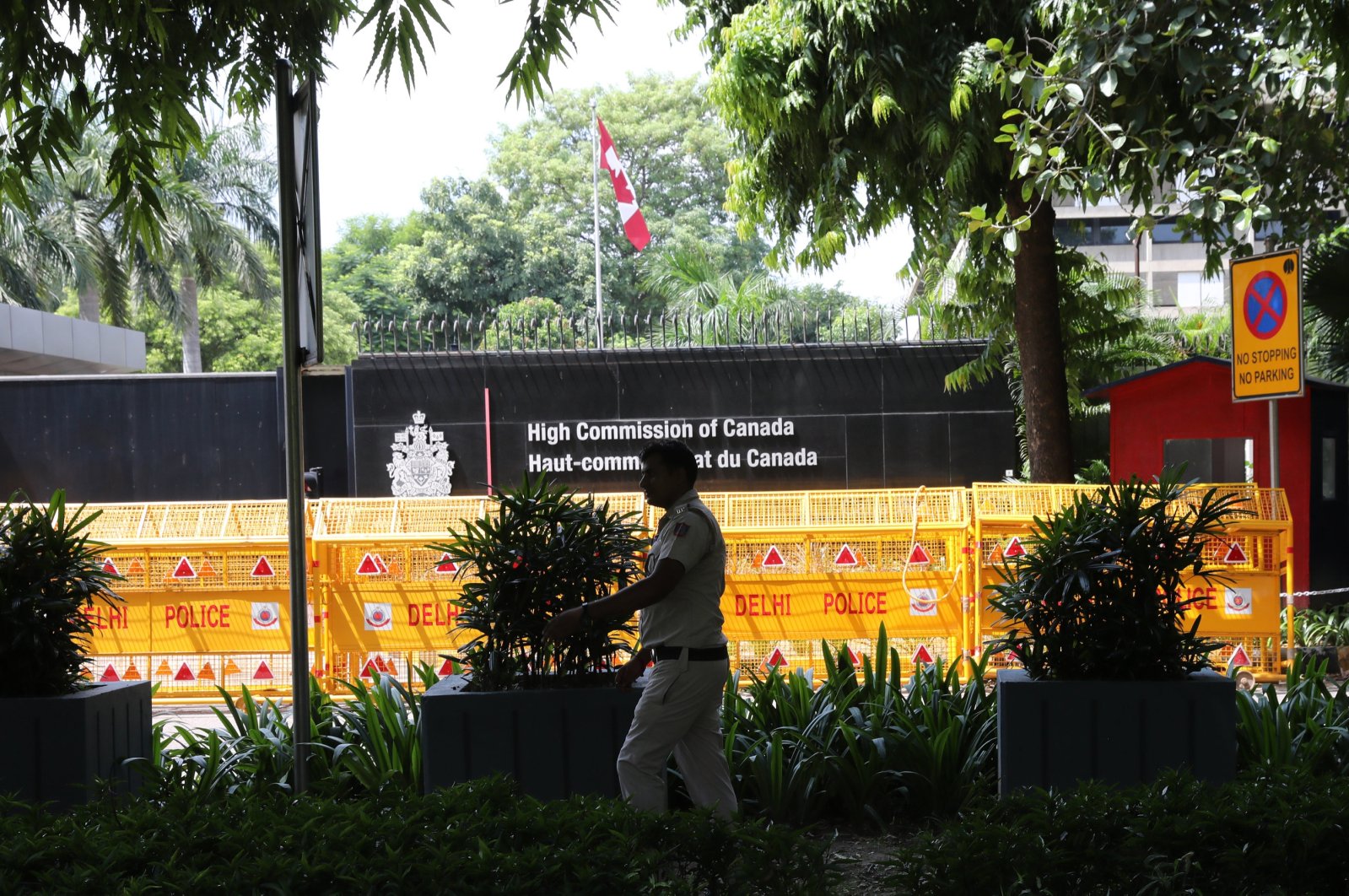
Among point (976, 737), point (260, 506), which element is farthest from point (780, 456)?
point (976, 737)

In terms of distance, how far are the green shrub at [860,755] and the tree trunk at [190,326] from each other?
44.6 m

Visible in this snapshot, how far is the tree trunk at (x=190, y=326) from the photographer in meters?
47.4

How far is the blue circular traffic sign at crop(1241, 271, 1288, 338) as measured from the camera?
9609 mm

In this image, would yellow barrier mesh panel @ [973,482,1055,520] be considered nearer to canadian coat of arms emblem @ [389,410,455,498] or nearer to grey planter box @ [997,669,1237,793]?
grey planter box @ [997,669,1237,793]

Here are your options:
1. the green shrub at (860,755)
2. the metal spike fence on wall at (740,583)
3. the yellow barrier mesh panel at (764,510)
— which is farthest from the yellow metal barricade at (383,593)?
the green shrub at (860,755)

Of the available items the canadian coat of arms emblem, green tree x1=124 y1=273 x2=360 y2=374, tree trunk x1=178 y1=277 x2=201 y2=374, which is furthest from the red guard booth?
green tree x1=124 y1=273 x2=360 y2=374

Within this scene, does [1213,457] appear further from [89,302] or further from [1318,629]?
[89,302]

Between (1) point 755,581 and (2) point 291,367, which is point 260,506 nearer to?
(1) point 755,581

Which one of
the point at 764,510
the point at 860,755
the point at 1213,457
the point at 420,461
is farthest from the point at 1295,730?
the point at 420,461

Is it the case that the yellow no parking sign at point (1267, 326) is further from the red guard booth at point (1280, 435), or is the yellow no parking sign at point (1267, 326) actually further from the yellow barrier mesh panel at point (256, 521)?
the yellow barrier mesh panel at point (256, 521)

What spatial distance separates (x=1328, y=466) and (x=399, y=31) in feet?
40.7

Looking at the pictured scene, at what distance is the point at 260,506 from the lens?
1225 centimetres

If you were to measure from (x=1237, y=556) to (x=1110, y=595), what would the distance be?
237 inches

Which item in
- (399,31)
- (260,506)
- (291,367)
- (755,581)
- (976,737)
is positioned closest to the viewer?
(399,31)
